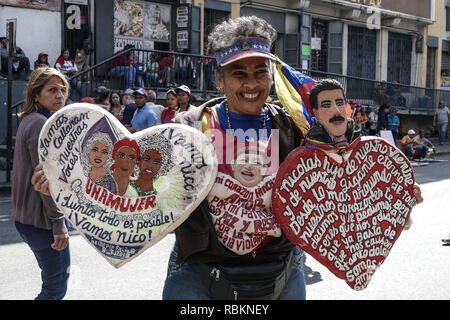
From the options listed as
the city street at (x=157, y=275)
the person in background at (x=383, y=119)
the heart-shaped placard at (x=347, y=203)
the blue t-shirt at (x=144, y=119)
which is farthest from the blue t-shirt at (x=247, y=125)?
the person in background at (x=383, y=119)

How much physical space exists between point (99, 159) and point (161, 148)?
0.85 ft

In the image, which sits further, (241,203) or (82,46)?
(82,46)

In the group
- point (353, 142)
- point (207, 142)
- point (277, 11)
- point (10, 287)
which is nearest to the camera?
point (207, 142)

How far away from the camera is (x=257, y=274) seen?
2.31m

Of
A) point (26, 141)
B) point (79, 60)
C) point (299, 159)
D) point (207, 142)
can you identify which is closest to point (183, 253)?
point (207, 142)

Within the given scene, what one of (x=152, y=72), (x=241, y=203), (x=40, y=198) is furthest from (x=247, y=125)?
(x=152, y=72)

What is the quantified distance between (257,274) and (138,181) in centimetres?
60

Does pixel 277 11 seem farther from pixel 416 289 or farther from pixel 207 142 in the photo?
pixel 207 142

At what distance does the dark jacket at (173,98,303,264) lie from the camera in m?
2.28

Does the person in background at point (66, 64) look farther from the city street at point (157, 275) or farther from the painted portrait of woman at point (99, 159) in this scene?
the painted portrait of woman at point (99, 159)

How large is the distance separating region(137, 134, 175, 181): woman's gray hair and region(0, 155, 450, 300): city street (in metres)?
2.58

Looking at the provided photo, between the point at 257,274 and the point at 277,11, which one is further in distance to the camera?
the point at 277,11

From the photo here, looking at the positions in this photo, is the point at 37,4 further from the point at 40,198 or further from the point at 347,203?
the point at 347,203

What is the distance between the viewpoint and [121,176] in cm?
235
